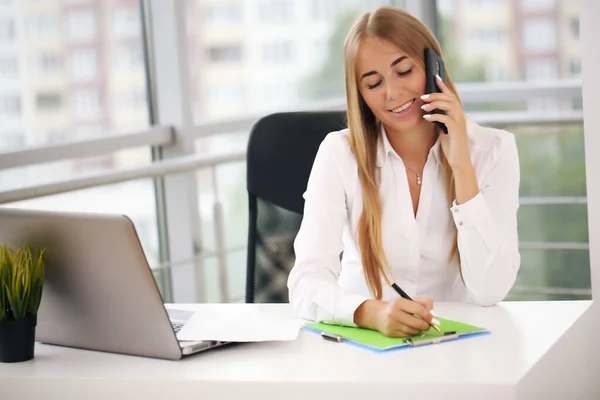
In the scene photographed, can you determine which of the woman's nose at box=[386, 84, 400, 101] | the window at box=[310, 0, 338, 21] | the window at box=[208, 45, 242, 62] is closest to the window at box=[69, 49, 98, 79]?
the window at box=[208, 45, 242, 62]

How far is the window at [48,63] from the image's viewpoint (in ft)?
9.36

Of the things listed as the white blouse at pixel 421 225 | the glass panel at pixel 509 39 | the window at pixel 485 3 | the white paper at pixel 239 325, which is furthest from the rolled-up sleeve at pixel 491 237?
the window at pixel 485 3

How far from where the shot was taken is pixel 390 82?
200 cm

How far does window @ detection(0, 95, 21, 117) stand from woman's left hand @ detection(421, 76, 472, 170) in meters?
1.36

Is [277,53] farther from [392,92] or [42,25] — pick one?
[392,92]

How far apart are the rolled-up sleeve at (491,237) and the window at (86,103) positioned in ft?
4.87

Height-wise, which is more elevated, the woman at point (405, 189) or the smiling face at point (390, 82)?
the smiling face at point (390, 82)

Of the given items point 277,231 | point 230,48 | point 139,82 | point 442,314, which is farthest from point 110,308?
point 230,48

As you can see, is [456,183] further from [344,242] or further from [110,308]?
[110,308]

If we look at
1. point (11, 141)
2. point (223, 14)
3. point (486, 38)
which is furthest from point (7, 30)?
point (486, 38)

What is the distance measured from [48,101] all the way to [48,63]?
117 mm

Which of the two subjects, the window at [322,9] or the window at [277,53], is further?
the window at [322,9]

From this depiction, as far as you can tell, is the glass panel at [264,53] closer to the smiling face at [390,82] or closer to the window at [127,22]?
the window at [127,22]

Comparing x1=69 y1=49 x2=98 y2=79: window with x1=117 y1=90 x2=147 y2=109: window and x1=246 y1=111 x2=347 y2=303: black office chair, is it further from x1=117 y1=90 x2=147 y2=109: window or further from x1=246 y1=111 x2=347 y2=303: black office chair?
x1=246 y1=111 x2=347 y2=303: black office chair
